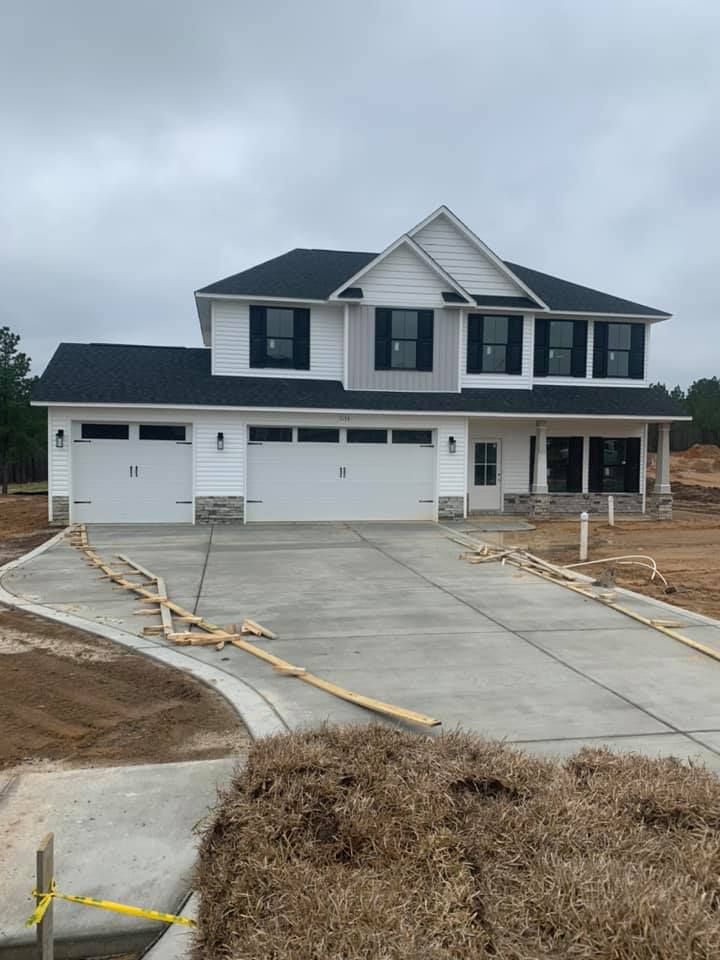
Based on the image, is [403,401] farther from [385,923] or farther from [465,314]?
[385,923]

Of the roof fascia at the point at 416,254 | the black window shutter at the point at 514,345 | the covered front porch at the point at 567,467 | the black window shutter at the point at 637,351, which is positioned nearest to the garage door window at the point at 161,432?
the roof fascia at the point at 416,254

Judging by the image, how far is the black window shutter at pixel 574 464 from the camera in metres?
20.1

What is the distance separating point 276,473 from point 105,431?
4.10 meters

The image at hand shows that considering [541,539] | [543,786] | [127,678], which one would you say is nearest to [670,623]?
[543,786]

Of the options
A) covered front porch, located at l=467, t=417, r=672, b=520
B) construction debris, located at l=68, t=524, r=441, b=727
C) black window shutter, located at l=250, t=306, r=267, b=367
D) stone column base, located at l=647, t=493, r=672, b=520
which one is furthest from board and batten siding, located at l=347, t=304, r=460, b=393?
construction debris, located at l=68, t=524, r=441, b=727

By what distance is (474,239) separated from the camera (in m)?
19.5

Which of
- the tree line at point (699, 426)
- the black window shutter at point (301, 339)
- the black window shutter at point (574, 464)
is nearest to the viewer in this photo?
the black window shutter at point (301, 339)

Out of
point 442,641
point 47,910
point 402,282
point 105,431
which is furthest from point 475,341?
point 47,910

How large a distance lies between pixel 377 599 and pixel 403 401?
31.7 feet

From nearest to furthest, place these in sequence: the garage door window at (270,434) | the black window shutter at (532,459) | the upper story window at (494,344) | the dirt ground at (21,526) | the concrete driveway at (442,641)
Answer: the concrete driveway at (442,641)
the dirt ground at (21,526)
the garage door window at (270,434)
the upper story window at (494,344)
the black window shutter at (532,459)

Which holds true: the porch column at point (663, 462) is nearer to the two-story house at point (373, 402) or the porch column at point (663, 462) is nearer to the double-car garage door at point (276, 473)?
the two-story house at point (373, 402)

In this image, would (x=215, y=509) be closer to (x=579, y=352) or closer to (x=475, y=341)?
(x=475, y=341)

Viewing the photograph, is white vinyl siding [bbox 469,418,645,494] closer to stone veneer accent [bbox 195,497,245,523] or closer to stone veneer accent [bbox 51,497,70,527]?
stone veneer accent [bbox 195,497,245,523]

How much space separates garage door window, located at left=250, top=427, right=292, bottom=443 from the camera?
57.2ft
